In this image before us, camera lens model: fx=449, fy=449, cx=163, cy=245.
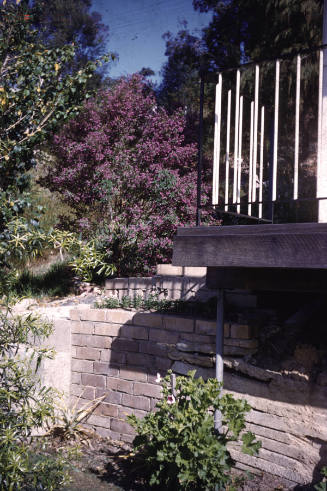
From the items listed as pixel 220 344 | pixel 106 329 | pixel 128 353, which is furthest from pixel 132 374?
pixel 220 344

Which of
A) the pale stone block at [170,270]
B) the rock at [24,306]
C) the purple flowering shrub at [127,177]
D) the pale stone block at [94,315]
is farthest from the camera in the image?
the purple flowering shrub at [127,177]

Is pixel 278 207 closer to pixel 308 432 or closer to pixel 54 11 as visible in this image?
pixel 308 432

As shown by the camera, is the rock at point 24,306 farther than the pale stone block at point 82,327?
Yes

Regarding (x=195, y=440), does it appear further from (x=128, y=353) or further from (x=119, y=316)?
(x=119, y=316)

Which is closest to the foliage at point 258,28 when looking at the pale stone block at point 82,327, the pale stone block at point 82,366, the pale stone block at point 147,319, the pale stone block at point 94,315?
the pale stone block at point 147,319

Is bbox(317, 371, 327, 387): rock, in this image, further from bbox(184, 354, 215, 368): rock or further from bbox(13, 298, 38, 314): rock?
bbox(13, 298, 38, 314): rock

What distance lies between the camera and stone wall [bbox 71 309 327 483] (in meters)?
2.87

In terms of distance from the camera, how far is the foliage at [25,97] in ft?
10.2

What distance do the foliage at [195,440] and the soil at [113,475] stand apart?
287 millimetres

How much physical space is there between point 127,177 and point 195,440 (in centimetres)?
371

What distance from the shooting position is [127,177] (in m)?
5.70

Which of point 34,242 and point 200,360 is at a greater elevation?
point 34,242

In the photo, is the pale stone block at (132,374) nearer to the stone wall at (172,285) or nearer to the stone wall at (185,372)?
the stone wall at (185,372)

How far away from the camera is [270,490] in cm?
288
